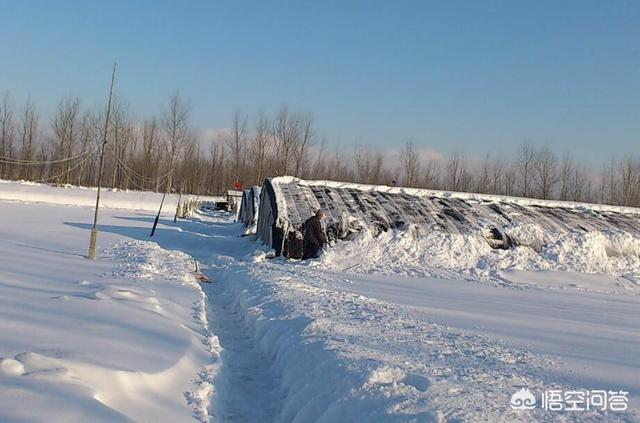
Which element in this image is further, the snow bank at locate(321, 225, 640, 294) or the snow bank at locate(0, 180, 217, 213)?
the snow bank at locate(0, 180, 217, 213)

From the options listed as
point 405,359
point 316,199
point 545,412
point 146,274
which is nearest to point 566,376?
point 545,412

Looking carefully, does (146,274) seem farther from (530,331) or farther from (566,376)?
(566,376)

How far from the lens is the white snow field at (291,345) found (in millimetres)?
4090

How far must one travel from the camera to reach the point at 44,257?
1217 centimetres

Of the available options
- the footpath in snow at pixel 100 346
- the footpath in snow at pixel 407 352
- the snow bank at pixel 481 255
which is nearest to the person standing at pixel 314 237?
the snow bank at pixel 481 255

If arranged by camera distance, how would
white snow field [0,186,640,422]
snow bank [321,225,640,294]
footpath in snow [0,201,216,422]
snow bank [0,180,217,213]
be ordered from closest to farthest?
footpath in snow [0,201,216,422]
white snow field [0,186,640,422]
snow bank [321,225,640,294]
snow bank [0,180,217,213]

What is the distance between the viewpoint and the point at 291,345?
6.30 meters

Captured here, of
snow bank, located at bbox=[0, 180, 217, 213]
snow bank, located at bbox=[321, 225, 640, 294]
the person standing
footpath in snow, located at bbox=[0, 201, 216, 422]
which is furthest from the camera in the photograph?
snow bank, located at bbox=[0, 180, 217, 213]

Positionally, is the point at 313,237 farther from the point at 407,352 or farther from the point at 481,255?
the point at 407,352

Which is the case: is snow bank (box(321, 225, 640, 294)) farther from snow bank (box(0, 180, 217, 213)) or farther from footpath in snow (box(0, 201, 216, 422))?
snow bank (box(0, 180, 217, 213))

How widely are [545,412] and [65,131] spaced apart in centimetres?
7034

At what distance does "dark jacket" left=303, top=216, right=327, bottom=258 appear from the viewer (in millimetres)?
14922

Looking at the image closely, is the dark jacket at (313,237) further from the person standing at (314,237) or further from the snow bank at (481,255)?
the snow bank at (481,255)

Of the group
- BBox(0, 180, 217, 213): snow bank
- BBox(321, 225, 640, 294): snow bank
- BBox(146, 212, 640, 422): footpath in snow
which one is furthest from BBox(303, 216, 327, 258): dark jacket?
BBox(0, 180, 217, 213): snow bank
